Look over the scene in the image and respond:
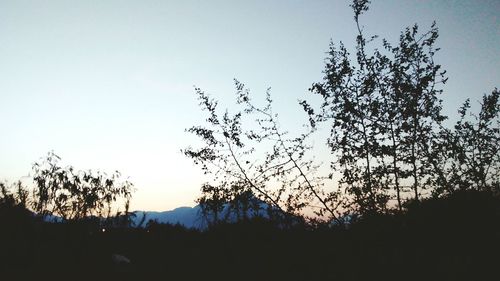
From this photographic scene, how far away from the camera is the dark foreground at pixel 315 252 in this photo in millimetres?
9602

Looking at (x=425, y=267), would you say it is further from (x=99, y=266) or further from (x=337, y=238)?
(x=99, y=266)

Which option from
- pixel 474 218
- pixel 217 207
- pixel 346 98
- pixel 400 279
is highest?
pixel 346 98

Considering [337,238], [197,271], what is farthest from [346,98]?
[197,271]

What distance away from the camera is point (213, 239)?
2070cm

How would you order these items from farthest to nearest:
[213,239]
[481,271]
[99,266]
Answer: [213,239] → [99,266] → [481,271]

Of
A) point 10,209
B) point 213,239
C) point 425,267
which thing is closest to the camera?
point 425,267

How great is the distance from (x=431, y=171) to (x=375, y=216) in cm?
368

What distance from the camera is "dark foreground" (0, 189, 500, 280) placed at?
31.5ft

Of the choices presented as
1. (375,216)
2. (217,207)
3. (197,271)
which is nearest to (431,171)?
Answer: (375,216)

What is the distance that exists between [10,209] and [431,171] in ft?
65.6

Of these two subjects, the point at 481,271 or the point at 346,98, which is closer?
the point at 481,271

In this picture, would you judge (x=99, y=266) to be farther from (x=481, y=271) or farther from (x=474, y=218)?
(x=474, y=218)

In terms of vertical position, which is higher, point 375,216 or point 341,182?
point 341,182

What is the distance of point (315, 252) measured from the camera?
40.8 ft
